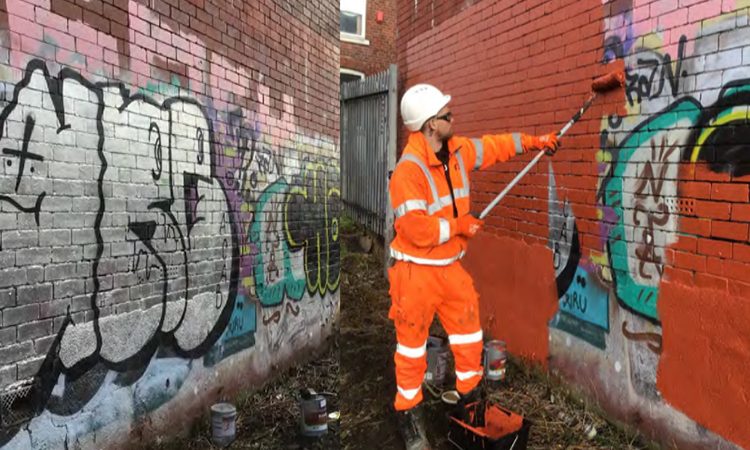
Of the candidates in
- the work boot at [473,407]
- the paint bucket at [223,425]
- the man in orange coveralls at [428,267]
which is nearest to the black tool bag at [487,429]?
the work boot at [473,407]

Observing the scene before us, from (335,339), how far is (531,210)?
2.97 metres

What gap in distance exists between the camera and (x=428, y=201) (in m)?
3.72

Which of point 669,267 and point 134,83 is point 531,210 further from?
point 134,83

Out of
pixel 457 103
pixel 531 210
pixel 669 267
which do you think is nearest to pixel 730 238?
pixel 669 267

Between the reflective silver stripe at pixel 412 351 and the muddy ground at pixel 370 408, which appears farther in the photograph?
the muddy ground at pixel 370 408

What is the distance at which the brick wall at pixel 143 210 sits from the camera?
2.88m

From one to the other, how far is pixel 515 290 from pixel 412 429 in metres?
2.09

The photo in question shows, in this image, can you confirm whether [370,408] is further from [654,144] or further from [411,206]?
[654,144]

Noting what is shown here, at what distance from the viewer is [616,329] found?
13.1 feet

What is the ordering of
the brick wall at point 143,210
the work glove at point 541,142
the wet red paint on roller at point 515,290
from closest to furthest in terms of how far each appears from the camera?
the brick wall at point 143,210, the work glove at point 541,142, the wet red paint on roller at point 515,290

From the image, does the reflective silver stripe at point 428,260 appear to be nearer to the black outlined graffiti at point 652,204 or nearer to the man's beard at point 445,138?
the man's beard at point 445,138

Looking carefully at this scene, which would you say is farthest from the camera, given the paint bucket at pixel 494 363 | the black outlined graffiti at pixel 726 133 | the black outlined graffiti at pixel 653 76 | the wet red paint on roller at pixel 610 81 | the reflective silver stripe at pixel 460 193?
the paint bucket at pixel 494 363

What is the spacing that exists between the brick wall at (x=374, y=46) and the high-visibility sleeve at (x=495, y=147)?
514 inches

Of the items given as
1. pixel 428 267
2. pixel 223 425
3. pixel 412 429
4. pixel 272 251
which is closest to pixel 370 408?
pixel 412 429
